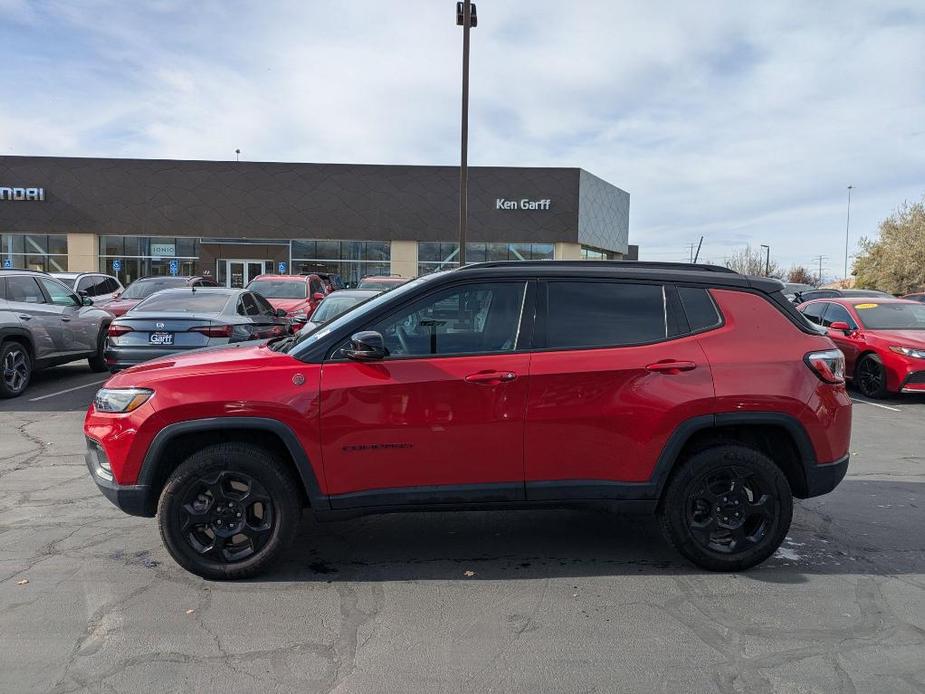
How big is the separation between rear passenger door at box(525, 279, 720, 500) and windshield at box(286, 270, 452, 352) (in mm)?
766

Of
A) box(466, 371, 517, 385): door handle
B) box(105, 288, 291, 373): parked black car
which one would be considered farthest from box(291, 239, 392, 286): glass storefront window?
box(466, 371, 517, 385): door handle

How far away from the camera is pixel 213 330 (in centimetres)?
891

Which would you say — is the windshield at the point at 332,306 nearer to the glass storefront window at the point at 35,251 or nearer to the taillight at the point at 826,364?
the taillight at the point at 826,364

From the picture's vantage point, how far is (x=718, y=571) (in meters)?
4.16

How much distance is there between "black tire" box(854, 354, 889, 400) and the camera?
1052 centimetres

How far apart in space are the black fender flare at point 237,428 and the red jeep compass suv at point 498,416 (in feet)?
0.03

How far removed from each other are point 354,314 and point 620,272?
1651 millimetres

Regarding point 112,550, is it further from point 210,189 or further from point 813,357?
point 210,189

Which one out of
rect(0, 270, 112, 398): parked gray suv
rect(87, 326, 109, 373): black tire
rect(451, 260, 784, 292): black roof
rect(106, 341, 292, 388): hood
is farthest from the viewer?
rect(87, 326, 109, 373): black tire

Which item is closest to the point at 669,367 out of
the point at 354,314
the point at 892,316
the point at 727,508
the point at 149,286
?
the point at 727,508

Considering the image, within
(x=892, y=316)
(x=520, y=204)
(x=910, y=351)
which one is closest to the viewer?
(x=910, y=351)

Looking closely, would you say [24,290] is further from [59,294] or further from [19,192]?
[19,192]

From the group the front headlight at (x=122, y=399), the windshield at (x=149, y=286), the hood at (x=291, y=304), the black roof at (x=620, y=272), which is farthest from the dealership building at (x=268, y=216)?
the front headlight at (x=122, y=399)

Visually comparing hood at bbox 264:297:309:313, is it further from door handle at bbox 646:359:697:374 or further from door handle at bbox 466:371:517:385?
door handle at bbox 646:359:697:374
